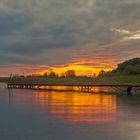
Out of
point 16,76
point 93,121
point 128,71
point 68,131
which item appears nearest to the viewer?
point 68,131

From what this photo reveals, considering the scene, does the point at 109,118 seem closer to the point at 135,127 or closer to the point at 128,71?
the point at 135,127

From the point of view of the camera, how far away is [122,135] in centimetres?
2212

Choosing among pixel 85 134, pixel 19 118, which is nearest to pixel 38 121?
pixel 19 118

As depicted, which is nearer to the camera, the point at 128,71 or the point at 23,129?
the point at 23,129

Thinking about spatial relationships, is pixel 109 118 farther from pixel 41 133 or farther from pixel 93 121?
pixel 41 133

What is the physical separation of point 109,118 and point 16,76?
4363 inches

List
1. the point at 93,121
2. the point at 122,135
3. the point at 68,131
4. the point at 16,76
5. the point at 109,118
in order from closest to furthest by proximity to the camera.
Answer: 1. the point at 122,135
2. the point at 68,131
3. the point at 93,121
4. the point at 109,118
5. the point at 16,76

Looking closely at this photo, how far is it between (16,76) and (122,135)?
119173 millimetres

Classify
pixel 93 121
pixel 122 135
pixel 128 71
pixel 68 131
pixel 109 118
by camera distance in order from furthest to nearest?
pixel 128 71 < pixel 109 118 < pixel 93 121 < pixel 68 131 < pixel 122 135

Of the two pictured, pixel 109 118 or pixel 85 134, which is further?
pixel 109 118

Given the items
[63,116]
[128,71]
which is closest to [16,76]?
[128,71]

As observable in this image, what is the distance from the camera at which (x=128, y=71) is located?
129m

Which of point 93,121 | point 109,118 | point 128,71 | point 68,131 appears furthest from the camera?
point 128,71

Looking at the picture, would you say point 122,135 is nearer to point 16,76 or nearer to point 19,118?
point 19,118
